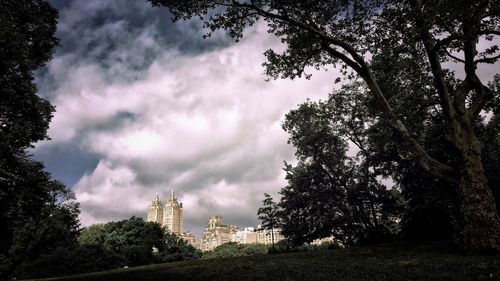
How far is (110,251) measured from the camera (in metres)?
61.1

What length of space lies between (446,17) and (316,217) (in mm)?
36509

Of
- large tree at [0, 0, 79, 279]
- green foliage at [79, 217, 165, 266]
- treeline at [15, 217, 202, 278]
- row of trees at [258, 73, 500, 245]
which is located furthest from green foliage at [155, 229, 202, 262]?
large tree at [0, 0, 79, 279]

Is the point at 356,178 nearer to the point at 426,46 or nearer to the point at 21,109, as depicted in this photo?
the point at 426,46

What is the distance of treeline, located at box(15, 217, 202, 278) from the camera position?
5075 cm

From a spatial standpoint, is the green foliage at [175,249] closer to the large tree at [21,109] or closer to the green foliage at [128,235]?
the green foliage at [128,235]

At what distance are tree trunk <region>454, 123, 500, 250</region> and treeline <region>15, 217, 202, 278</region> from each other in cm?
4885

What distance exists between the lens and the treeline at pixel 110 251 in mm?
50750

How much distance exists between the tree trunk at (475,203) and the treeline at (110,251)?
48.8m

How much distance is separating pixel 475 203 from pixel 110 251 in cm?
6051

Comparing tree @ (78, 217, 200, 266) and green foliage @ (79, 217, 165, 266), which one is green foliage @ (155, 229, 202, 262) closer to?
tree @ (78, 217, 200, 266)

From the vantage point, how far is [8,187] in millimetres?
19391

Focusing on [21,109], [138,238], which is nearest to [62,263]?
[138,238]

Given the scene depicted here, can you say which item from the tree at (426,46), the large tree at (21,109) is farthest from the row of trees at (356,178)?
the large tree at (21,109)

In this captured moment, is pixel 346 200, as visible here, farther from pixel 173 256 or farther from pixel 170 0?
pixel 173 256
